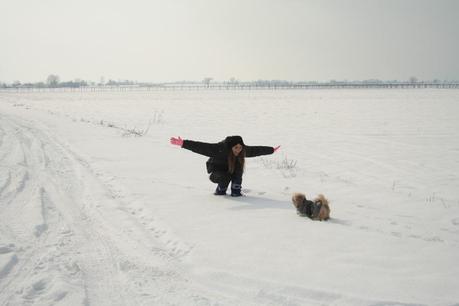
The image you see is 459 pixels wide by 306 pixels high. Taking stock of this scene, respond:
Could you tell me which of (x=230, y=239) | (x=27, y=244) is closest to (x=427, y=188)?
(x=230, y=239)

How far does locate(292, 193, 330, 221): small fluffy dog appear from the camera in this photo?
4898 millimetres

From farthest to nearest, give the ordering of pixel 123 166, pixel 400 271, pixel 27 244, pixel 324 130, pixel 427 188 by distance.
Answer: pixel 324 130, pixel 123 166, pixel 427 188, pixel 27 244, pixel 400 271

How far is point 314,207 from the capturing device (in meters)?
4.98

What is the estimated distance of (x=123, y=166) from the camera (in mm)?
8305

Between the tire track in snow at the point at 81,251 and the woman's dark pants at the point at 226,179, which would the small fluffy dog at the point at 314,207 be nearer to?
the woman's dark pants at the point at 226,179

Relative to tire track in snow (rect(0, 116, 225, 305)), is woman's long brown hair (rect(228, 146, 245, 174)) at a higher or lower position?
higher

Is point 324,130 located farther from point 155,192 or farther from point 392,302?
point 392,302

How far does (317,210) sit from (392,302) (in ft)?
6.70

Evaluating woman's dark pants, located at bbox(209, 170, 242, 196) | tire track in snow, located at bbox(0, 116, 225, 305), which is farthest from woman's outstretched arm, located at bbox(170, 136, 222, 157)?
tire track in snow, located at bbox(0, 116, 225, 305)

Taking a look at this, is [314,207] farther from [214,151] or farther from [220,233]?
[214,151]

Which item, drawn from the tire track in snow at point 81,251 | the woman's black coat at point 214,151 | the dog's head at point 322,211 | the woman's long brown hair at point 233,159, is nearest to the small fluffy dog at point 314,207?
the dog's head at point 322,211

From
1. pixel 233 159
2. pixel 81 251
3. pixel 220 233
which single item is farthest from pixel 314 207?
pixel 81 251

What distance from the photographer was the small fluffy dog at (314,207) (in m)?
4.90

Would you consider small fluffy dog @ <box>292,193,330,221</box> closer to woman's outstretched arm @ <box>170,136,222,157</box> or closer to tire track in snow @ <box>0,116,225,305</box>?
woman's outstretched arm @ <box>170,136,222,157</box>
